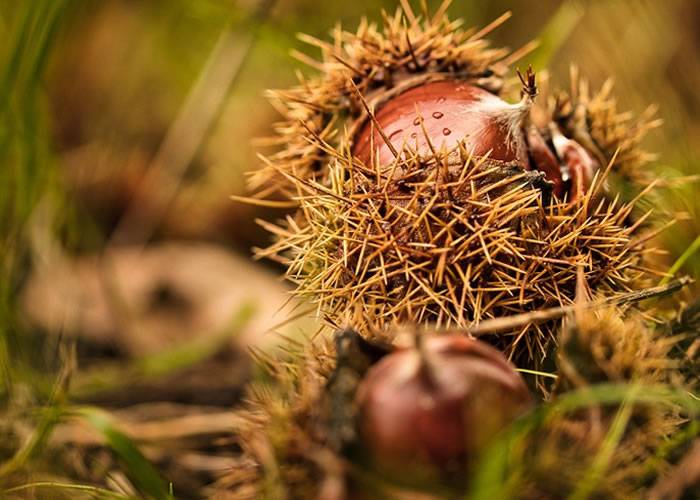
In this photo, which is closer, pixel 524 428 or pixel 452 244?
pixel 524 428

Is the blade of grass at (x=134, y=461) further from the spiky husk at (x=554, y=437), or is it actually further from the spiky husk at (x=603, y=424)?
the spiky husk at (x=603, y=424)

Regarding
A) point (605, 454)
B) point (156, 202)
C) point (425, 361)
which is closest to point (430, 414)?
point (425, 361)

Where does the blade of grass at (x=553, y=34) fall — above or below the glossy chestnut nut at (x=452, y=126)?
above

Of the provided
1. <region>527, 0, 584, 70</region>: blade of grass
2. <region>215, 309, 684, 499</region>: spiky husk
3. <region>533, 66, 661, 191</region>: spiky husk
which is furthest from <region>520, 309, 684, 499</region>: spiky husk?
<region>527, 0, 584, 70</region>: blade of grass

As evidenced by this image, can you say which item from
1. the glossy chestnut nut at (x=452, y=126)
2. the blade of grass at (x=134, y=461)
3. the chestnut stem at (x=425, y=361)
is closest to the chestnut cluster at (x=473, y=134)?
the glossy chestnut nut at (x=452, y=126)

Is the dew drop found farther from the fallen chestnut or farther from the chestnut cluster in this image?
the fallen chestnut

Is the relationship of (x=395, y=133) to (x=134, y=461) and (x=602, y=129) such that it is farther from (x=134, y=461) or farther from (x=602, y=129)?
(x=134, y=461)
